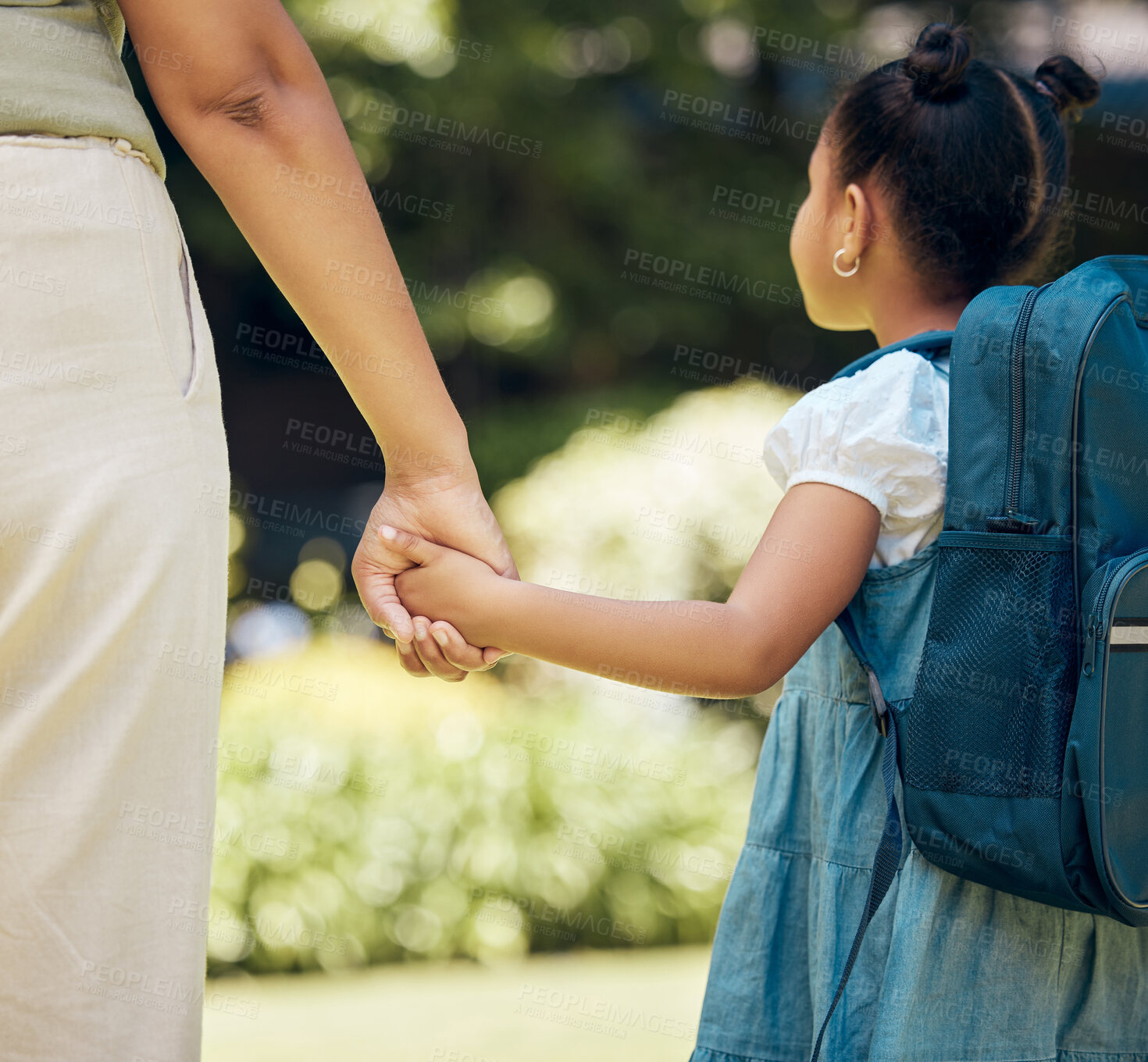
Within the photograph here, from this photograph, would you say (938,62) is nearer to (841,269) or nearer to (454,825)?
(841,269)

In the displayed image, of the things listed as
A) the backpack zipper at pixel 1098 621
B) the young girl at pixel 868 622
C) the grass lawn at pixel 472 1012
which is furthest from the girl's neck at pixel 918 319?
the grass lawn at pixel 472 1012

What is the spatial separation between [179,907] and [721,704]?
4620mm

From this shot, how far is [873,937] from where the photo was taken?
150 cm

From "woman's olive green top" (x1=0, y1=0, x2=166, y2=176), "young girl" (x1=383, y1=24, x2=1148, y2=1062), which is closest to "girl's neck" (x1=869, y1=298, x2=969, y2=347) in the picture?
"young girl" (x1=383, y1=24, x2=1148, y2=1062)

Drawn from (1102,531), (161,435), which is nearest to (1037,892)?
(1102,531)

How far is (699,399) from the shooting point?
5637 millimetres

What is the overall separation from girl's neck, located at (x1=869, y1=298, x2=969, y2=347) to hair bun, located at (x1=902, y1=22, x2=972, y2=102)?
29cm

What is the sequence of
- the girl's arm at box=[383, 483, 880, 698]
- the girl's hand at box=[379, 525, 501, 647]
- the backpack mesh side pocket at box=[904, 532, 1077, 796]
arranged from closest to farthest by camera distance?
the backpack mesh side pocket at box=[904, 532, 1077, 796], the girl's arm at box=[383, 483, 880, 698], the girl's hand at box=[379, 525, 501, 647]

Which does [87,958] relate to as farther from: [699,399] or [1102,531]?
[699,399]

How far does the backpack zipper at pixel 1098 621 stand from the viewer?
4.23 feet

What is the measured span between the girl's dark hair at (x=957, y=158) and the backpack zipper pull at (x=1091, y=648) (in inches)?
24.9

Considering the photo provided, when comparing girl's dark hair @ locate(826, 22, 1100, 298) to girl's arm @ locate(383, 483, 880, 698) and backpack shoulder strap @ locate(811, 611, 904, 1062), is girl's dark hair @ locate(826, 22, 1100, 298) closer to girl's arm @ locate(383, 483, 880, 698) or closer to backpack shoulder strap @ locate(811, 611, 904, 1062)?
girl's arm @ locate(383, 483, 880, 698)

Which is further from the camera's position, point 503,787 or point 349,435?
point 349,435

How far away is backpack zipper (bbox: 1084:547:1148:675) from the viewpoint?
50.7 inches
